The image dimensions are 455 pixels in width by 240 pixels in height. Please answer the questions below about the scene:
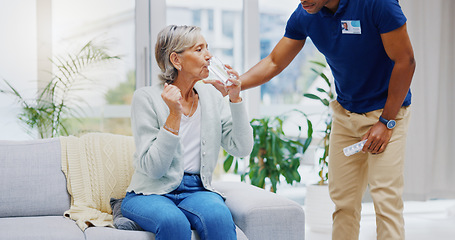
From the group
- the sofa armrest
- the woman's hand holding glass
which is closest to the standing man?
the sofa armrest

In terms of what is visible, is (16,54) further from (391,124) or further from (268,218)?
(391,124)

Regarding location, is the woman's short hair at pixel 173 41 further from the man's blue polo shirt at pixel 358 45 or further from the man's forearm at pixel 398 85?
the man's forearm at pixel 398 85

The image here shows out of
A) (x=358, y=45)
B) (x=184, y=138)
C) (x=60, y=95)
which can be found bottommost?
(x=184, y=138)

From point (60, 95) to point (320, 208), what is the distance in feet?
6.43

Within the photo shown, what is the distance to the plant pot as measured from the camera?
366 centimetres

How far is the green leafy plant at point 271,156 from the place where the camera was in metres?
3.70

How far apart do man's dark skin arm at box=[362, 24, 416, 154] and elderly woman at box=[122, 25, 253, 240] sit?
54 centimetres

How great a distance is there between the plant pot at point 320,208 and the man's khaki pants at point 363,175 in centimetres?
151

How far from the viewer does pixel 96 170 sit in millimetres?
2443

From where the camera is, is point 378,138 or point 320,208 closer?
point 378,138

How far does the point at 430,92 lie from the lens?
163 inches

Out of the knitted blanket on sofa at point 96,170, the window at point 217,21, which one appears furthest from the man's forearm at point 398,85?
the window at point 217,21

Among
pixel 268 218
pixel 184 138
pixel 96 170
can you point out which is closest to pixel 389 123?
pixel 268 218

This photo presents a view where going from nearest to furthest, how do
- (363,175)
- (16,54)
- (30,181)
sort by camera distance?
(363,175) < (30,181) < (16,54)
